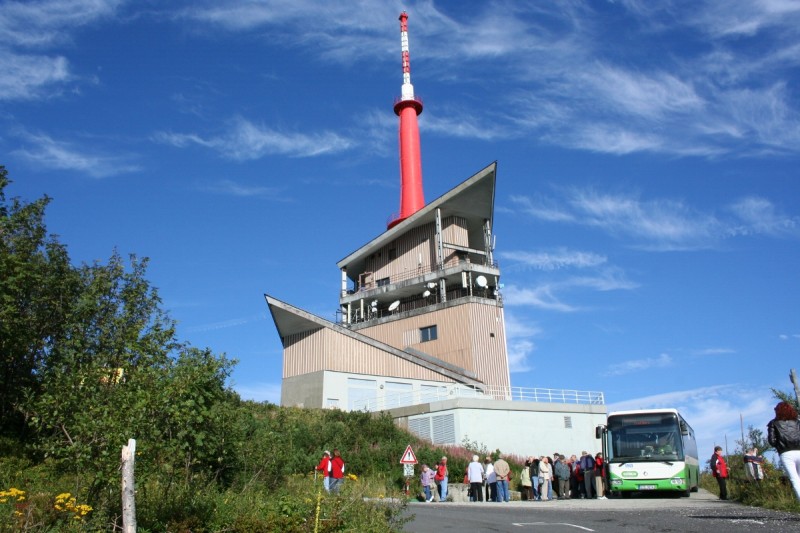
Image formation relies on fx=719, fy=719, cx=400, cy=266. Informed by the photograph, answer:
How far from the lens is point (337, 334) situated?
125ft

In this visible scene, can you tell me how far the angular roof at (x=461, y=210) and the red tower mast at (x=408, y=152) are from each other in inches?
96.8

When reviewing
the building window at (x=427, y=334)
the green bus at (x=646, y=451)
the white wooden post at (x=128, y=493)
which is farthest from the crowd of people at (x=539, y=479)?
the building window at (x=427, y=334)

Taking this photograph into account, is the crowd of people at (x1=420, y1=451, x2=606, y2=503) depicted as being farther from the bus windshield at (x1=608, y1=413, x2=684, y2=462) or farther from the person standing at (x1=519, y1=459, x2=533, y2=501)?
the bus windshield at (x1=608, y1=413, x2=684, y2=462)

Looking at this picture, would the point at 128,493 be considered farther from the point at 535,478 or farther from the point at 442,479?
the point at 535,478

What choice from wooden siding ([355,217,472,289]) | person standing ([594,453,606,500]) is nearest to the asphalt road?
person standing ([594,453,606,500])

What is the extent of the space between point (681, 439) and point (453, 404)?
10.9m

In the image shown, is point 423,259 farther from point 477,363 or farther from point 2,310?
point 2,310

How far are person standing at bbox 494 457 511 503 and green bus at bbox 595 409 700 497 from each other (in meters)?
2.80

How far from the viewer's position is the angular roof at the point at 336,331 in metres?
37.9

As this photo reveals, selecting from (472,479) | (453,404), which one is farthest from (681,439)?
(453,404)

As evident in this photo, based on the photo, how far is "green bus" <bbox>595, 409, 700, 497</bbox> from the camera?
19.8 m

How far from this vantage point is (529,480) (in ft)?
70.2

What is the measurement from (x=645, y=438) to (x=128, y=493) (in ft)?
53.4

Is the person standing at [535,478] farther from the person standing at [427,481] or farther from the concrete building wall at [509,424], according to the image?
the concrete building wall at [509,424]
